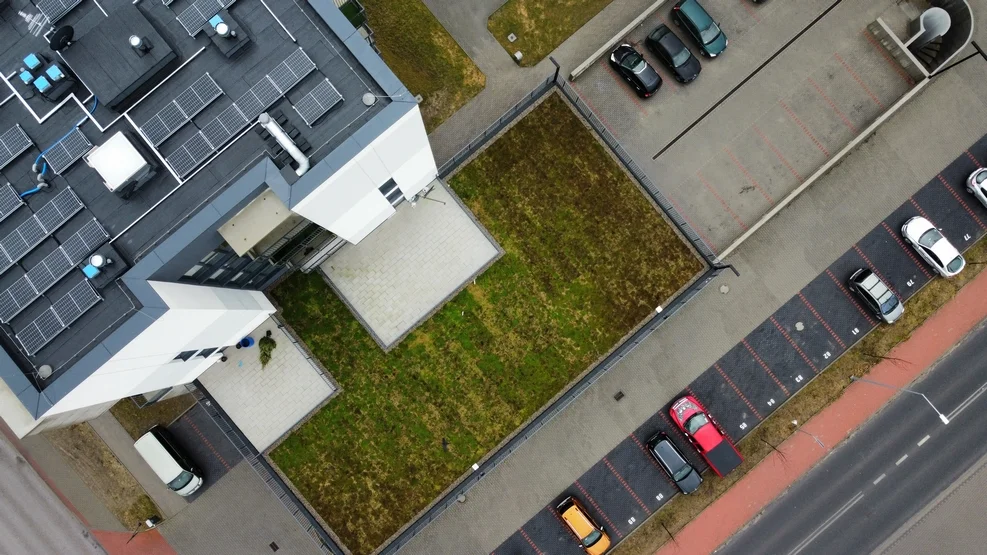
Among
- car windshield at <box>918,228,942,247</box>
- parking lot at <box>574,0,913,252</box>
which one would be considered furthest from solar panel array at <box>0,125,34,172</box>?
car windshield at <box>918,228,942,247</box>

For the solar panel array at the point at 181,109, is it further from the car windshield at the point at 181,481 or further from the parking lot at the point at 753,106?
the parking lot at the point at 753,106

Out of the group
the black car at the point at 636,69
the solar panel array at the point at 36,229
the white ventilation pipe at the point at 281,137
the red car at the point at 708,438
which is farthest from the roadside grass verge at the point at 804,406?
the solar panel array at the point at 36,229

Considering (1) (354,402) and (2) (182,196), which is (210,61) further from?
(1) (354,402)

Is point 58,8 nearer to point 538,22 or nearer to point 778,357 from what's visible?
point 538,22

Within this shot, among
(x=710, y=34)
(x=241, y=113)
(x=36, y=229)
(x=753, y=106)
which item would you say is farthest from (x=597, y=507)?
(x=36, y=229)

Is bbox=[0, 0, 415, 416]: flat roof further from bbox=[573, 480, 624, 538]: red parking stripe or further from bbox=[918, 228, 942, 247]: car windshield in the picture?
bbox=[918, 228, 942, 247]: car windshield

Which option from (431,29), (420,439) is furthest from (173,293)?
(431,29)

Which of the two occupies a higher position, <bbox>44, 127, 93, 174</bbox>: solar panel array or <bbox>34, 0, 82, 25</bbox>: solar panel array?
<bbox>34, 0, 82, 25</bbox>: solar panel array
